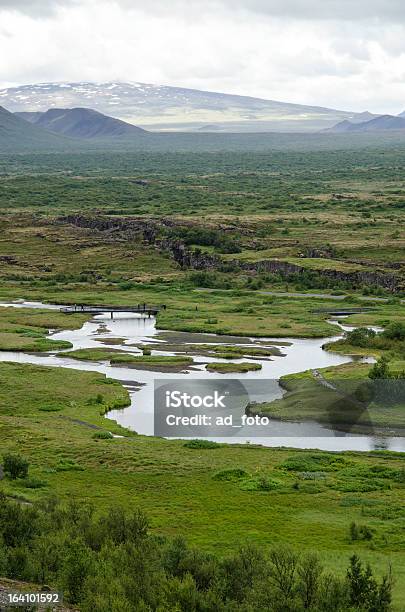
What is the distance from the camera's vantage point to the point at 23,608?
22516 millimetres

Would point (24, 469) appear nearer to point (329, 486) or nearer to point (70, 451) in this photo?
point (70, 451)

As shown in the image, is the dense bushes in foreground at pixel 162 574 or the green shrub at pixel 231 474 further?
the green shrub at pixel 231 474

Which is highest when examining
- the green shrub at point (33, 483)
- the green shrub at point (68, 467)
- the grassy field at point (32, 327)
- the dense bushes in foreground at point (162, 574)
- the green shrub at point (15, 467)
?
the dense bushes in foreground at point (162, 574)

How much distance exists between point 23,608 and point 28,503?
14.2 m

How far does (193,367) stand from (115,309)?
26.4 m

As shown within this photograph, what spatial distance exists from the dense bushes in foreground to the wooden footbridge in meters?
58.7

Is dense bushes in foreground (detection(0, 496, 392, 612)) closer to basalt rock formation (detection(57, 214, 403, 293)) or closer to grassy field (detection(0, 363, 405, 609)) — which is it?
grassy field (detection(0, 363, 405, 609))

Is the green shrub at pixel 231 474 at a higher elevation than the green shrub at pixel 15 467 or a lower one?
lower

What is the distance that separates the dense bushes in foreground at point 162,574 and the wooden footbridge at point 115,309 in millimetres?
58712

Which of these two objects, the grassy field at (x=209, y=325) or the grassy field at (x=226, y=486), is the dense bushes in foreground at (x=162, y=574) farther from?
the grassy field at (x=226, y=486)

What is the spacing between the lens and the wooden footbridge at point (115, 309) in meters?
89.2

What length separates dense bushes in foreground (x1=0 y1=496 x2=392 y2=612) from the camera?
2408 cm

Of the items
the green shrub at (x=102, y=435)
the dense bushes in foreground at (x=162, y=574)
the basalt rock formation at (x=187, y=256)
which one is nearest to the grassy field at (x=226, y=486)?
the green shrub at (x=102, y=435)

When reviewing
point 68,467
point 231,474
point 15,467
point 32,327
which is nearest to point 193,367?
point 32,327
